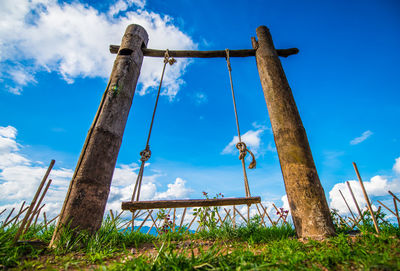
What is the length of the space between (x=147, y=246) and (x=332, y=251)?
2.02 metres

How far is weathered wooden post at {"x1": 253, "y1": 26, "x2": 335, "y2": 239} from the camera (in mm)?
2184

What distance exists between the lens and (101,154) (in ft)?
7.47

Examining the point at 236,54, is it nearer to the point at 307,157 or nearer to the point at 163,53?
the point at 163,53

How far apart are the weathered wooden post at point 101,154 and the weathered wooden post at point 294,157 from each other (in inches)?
87.1

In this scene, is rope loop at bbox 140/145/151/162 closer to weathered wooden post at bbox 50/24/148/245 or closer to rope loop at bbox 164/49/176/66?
weathered wooden post at bbox 50/24/148/245

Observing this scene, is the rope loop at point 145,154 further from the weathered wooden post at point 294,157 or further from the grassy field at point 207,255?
the weathered wooden post at point 294,157

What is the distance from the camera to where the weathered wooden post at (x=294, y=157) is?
7.16 ft

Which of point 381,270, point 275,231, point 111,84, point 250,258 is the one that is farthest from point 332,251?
point 111,84

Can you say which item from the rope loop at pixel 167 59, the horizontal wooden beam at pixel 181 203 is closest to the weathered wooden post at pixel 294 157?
the horizontal wooden beam at pixel 181 203

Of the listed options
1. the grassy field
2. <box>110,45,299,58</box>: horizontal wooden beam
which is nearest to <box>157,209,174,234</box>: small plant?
the grassy field

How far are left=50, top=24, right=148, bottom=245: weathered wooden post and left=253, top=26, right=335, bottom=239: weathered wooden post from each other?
7.26 feet

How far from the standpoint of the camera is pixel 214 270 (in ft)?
4.22

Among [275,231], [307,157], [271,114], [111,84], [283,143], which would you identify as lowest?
[275,231]

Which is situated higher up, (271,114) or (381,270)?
(271,114)
